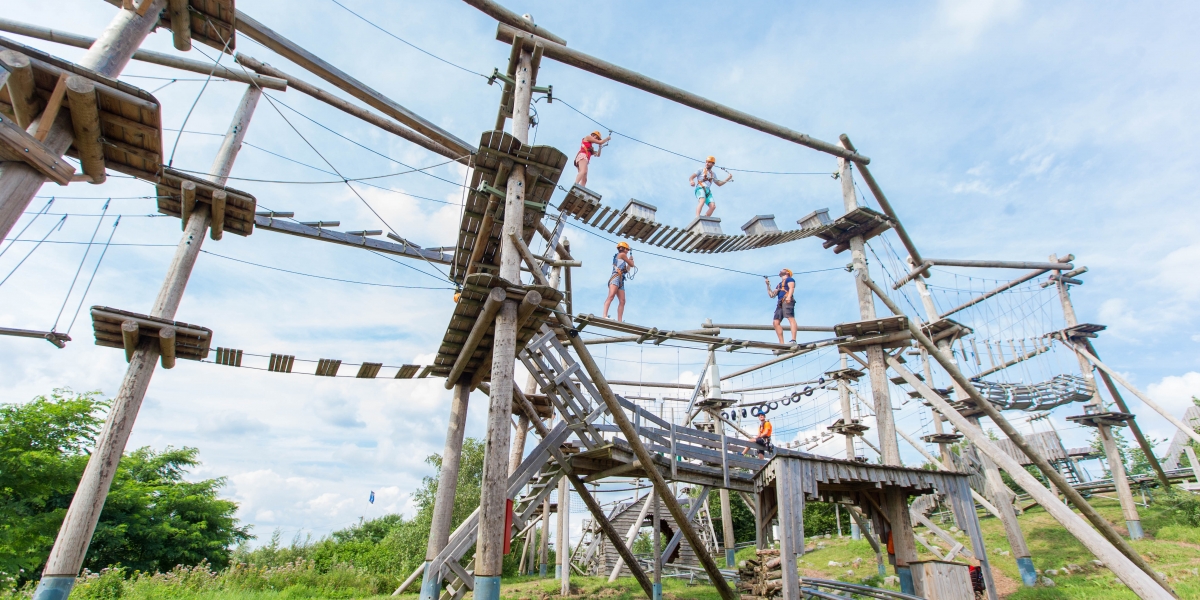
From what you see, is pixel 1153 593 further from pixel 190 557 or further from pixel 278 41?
pixel 190 557

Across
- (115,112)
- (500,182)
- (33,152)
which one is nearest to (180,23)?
(115,112)

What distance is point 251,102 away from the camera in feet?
34.0

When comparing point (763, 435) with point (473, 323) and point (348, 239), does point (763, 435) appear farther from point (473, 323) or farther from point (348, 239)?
point (348, 239)

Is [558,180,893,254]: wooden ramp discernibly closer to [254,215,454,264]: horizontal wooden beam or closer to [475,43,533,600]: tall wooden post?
[475,43,533,600]: tall wooden post

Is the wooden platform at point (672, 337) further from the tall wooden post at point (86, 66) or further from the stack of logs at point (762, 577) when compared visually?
the tall wooden post at point (86, 66)

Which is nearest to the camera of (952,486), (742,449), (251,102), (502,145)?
(502,145)

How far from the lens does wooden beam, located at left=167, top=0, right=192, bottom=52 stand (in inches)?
271

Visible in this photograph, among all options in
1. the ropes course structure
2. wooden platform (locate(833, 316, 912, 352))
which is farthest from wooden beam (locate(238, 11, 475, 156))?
wooden platform (locate(833, 316, 912, 352))

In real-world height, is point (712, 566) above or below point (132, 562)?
above

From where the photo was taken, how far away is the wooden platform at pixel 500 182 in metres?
7.61

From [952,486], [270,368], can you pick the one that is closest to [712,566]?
[952,486]

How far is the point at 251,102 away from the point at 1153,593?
49.8 ft

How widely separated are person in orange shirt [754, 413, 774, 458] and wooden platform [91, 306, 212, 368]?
417 inches

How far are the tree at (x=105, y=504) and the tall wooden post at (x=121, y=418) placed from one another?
931 cm
